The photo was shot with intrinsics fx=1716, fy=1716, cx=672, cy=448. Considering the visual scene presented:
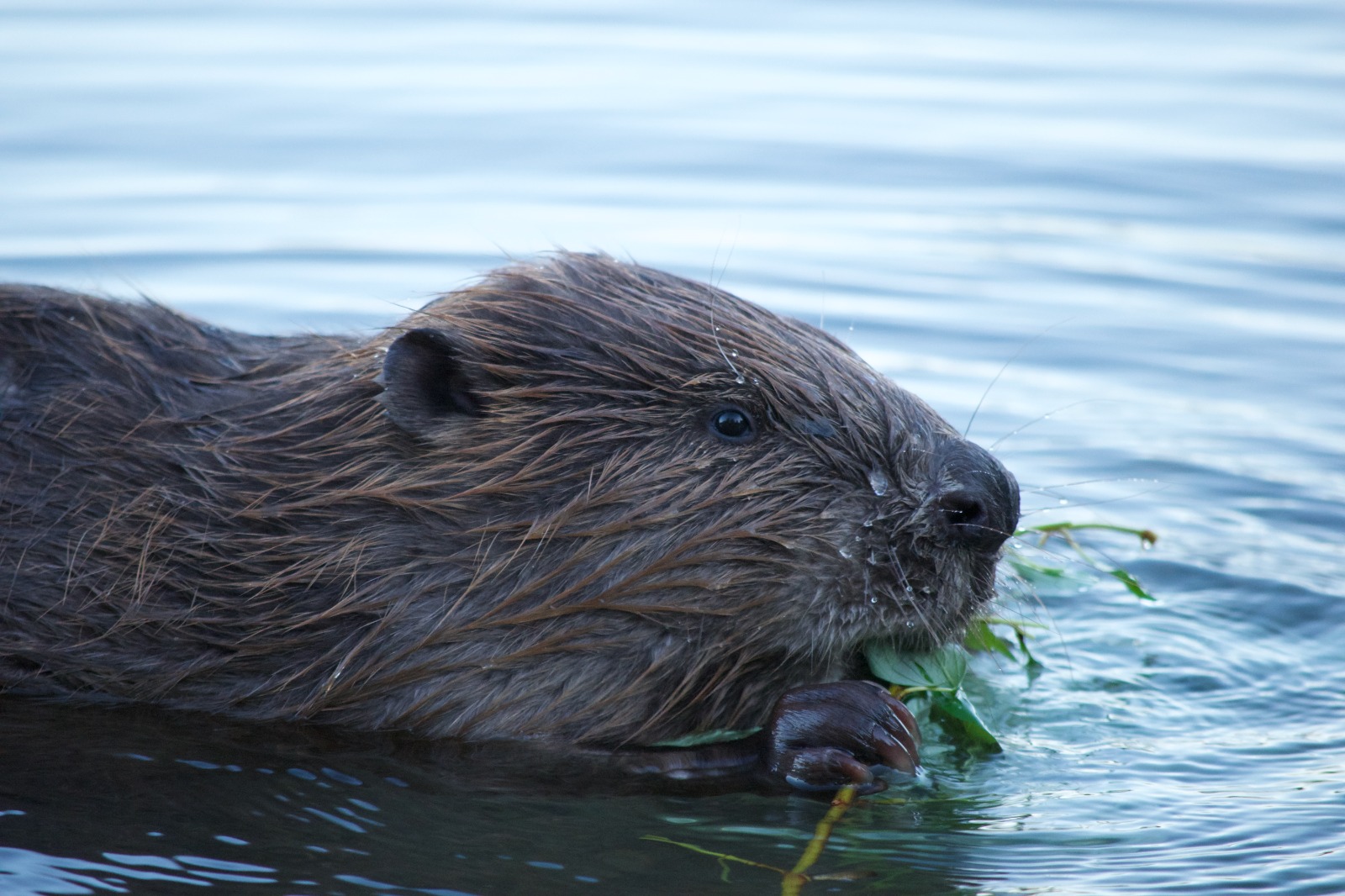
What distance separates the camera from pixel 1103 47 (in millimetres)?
12258

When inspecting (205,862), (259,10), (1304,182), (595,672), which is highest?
(259,10)

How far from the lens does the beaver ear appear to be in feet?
13.5

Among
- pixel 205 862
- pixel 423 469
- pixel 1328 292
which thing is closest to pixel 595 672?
pixel 423 469

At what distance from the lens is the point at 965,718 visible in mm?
4391

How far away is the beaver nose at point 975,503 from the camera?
3.97 m

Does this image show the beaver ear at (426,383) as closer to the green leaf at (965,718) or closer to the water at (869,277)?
the water at (869,277)

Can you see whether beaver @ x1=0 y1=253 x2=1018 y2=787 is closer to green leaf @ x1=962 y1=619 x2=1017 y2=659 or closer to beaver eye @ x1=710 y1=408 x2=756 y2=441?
beaver eye @ x1=710 y1=408 x2=756 y2=441

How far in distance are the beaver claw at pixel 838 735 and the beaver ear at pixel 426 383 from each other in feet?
3.47

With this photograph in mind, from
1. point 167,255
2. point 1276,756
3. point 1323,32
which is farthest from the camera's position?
point 1323,32

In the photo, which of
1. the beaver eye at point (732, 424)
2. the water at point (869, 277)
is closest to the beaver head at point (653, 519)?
the beaver eye at point (732, 424)

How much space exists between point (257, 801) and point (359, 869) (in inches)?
16.3

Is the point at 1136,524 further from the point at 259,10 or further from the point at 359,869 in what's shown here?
the point at 259,10

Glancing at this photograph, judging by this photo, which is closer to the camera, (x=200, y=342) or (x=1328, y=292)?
(x=200, y=342)

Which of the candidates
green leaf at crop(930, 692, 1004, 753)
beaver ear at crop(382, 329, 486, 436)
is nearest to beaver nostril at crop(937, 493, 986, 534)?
green leaf at crop(930, 692, 1004, 753)
